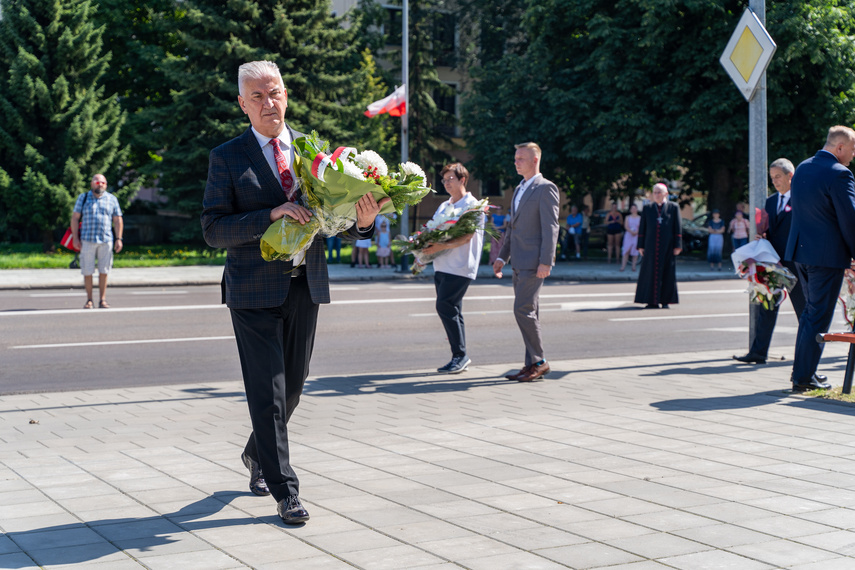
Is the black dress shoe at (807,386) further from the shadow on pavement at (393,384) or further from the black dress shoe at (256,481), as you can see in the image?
the black dress shoe at (256,481)

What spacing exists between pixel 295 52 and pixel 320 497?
2840 centimetres

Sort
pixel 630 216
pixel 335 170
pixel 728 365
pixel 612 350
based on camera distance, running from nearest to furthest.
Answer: pixel 335 170 < pixel 728 365 < pixel 612 350 < pixel 630 216

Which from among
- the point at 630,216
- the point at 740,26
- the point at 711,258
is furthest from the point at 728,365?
the point at 711,258

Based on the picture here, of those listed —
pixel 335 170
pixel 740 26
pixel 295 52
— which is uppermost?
pixel 295 52

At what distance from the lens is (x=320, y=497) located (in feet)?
15.8

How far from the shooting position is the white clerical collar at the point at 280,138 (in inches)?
181

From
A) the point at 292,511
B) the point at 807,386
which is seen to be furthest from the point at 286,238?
the point at 807,386

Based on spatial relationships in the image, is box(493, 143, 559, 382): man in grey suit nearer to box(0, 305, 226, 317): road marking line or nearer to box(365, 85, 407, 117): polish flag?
box(0, 305, 226, 317): road marking line

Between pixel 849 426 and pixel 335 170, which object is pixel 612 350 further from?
pixel 335 170

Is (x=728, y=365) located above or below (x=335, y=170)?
below

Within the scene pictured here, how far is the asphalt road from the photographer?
32.1 ft

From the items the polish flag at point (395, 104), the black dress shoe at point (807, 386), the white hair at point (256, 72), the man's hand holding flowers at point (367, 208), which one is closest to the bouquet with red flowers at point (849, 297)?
the black dress shoe at point (807, 386)

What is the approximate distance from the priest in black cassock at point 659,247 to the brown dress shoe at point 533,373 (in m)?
6.46

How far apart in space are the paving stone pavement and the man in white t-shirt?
1.15m
